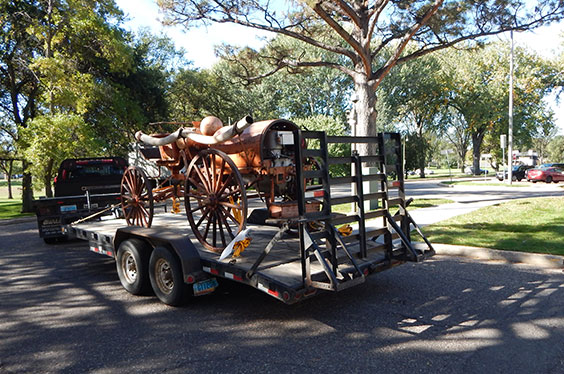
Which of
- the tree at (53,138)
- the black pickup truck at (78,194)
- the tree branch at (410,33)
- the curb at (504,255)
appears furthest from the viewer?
the tree at (53,138)

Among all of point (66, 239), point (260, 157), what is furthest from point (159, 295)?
point (66, 239)

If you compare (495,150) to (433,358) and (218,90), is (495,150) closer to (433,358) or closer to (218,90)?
(218,90)

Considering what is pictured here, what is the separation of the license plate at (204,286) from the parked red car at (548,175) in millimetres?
30296

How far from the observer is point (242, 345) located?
12.4 feet

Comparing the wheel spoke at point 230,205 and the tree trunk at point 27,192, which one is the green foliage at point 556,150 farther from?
the wheel spoke at point 230,205

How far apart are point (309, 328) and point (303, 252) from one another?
0.81 metres

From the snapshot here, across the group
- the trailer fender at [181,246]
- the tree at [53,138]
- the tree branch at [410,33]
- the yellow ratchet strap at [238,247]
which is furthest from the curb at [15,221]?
the yellow ratchet strap at [238,247]

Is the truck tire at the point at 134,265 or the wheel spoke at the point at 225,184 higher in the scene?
the wheel spoke at the point at 225,184

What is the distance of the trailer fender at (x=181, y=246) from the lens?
4480mm

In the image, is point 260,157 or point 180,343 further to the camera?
point 260,157

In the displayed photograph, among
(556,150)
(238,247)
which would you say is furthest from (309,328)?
(556,150)

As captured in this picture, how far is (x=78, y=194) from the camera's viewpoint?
33.0 feet

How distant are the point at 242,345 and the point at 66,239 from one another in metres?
7.99

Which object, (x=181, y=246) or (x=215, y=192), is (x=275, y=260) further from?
(x=215, y=192)
